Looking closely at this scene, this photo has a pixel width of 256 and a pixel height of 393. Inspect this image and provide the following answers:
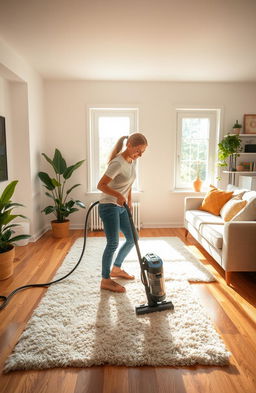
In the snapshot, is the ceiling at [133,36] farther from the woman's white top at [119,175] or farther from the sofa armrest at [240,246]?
the sofa armrest at [240,246]

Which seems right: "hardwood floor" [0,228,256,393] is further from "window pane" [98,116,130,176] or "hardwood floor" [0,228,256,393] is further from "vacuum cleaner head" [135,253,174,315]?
"window pane" [98,116,130,176]

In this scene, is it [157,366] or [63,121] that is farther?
[63,121]

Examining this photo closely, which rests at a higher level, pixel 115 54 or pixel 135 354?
pixel 115 54

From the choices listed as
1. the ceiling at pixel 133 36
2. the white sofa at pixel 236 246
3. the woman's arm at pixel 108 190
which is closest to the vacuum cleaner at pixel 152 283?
the woman's arm at pixel 108 190

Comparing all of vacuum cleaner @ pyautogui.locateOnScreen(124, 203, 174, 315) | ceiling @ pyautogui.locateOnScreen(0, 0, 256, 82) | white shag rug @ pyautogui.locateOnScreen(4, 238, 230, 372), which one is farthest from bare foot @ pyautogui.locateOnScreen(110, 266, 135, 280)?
ceiling @ pyautogui.locateOnScreen(0, 0, 256, 82)

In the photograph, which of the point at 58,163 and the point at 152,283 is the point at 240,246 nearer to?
the point at 152,283

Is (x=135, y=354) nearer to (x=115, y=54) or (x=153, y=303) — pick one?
(x=153, y=303)

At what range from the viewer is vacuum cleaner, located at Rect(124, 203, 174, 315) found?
1.81 metres

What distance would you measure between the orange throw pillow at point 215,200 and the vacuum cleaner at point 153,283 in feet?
6.10

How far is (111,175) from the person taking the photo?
6.35 feet

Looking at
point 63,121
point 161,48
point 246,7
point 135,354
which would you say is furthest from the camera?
point 63,121

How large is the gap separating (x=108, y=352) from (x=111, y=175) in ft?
3.73

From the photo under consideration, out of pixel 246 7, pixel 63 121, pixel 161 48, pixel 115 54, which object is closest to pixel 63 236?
pixel 63 121

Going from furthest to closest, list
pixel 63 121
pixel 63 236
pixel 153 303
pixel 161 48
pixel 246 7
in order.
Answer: pixel 63 121, pixel 63 236, pixel 161 48, pixel 246 7, pixel 153 303
